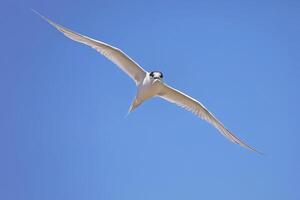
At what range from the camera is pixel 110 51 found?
63.4ft

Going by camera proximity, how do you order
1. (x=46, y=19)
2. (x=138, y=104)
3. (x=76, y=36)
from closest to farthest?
(x=46, y=19) < (x=76, y=36) < (x=138, y=104)

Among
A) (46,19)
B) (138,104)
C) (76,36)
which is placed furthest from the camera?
(138,104)

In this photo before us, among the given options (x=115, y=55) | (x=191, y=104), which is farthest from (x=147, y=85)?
(x=191, y=104)

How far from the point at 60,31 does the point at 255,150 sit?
248 inches

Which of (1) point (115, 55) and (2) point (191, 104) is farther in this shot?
(2) point (191, 104)

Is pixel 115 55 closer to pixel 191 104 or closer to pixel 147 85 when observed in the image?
pixel 147 85

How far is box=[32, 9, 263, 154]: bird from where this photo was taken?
752 inches

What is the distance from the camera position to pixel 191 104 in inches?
827

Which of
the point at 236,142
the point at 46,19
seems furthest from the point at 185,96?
the point at 46,19

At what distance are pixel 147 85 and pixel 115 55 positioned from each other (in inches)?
49.8

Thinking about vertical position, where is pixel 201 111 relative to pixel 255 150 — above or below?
above

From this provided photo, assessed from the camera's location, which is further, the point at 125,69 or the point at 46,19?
the point at 125,69

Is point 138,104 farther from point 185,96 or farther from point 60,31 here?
point 60,31

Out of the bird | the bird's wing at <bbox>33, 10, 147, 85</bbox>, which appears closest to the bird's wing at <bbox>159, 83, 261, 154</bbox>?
the bird
